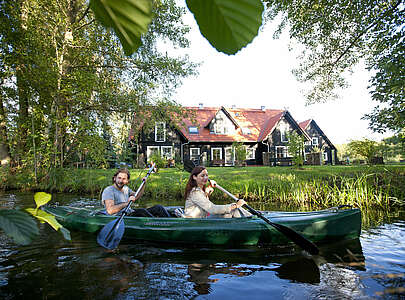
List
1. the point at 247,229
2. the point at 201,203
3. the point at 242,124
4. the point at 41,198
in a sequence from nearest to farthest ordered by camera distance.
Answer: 1. the point at 41,198
2. the point at 247,229
3. the point at 201,203
4. the point at 242,124

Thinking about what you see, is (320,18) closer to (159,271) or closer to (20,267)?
(159,271)

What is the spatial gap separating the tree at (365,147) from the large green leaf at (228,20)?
465 inches

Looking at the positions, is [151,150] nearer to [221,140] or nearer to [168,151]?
[168,151]

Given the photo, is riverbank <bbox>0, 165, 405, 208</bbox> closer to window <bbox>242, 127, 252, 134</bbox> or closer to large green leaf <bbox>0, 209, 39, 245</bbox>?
large green leaf <bbox>0, 209, 39, 245</bbox>

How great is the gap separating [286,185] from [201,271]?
5562mm

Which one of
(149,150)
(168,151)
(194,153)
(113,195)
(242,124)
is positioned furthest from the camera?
(242,124)

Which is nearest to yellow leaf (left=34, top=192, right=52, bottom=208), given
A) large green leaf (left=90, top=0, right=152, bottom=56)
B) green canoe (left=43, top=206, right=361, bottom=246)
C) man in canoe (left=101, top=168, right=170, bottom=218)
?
large green leaf (left=90, top=0, right=152, bottom=56)

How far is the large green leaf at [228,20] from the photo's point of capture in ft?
1.14

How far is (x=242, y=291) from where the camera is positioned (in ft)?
9.91

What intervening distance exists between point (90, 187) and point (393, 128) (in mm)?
11259

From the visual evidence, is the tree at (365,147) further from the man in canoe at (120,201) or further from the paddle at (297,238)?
the man in canoe at (120,201)

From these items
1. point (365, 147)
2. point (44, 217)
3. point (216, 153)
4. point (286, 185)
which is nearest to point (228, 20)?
point (44, 217)

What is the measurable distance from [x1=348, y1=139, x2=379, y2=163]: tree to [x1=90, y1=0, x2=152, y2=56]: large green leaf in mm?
11906

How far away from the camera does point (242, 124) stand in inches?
979
